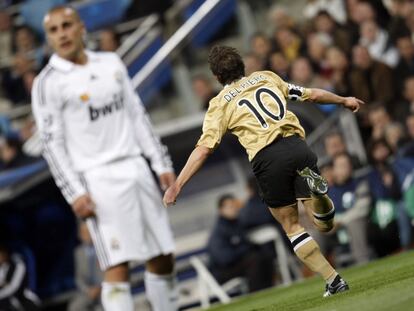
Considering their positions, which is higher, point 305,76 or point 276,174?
point 305,76

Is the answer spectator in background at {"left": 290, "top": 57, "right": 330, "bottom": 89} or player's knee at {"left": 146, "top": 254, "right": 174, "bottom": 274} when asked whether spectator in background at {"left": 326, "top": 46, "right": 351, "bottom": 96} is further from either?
player's knee at {"left": 146, "top": 254, "right": 174, "bottom": 274}

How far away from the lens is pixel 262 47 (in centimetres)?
1575

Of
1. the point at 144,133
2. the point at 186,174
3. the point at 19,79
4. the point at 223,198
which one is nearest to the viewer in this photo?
the point at 186,174

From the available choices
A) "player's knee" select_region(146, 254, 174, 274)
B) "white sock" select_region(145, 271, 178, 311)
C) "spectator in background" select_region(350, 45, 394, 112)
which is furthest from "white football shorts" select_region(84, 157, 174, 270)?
"spectator in background" select_region(350, 45, 394, 112)

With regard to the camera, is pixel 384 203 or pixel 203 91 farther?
pixel 203 91

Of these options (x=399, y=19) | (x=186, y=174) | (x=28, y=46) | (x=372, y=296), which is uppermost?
(x=28, y=46)

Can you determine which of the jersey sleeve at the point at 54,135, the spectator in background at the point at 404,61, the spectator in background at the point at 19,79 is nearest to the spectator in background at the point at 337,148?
the spectator in background at the point at 404,61

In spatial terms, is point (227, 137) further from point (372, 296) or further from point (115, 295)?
point (372, 296)

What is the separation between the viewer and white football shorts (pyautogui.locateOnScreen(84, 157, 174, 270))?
8898 mm

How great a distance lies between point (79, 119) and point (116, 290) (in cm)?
129

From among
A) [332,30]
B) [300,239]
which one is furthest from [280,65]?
[300,239]

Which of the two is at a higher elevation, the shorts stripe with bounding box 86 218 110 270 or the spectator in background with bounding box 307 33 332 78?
the spectator in background with bounding box 307 33 332 78

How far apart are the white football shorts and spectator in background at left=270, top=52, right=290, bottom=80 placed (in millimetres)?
6591

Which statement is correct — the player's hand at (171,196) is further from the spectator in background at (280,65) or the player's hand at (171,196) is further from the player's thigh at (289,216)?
the spectator in background at (280,65)
